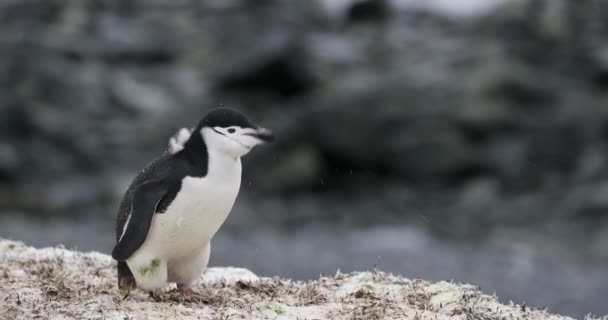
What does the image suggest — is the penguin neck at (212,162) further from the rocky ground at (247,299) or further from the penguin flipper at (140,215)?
the rocky ground at (247,299)

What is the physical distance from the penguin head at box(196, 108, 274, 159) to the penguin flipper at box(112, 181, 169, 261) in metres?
0.34

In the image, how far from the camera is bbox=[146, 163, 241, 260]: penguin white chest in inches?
213

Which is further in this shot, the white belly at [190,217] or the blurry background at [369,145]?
the blurry background at [369,145]

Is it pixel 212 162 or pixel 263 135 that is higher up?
pixel 263 135

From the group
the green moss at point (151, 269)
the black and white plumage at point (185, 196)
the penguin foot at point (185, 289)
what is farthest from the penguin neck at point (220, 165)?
the penguin foot at point (185, 289)

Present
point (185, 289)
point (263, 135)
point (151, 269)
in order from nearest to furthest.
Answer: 1. point (263, 135)
2. point (151, 269)
3. point (185, 289)

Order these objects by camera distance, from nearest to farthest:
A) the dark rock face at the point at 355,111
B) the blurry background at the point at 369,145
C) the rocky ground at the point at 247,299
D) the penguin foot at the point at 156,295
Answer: the rocky ground at the point at 247,299 < the penguin foot at the point at 156,295 < the blurry background at the point at 369,145 < the dark rock face at the point at 355,111

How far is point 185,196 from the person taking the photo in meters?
5.40

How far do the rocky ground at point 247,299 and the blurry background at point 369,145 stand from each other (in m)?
7.60

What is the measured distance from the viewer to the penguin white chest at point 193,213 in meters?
5.41

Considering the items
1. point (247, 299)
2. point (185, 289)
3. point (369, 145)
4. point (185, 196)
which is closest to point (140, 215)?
point (185, 196)

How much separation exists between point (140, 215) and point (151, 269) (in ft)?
1.06

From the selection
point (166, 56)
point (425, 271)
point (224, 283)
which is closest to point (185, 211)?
point (224, 283)

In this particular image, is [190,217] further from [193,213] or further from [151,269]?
[151,269]
